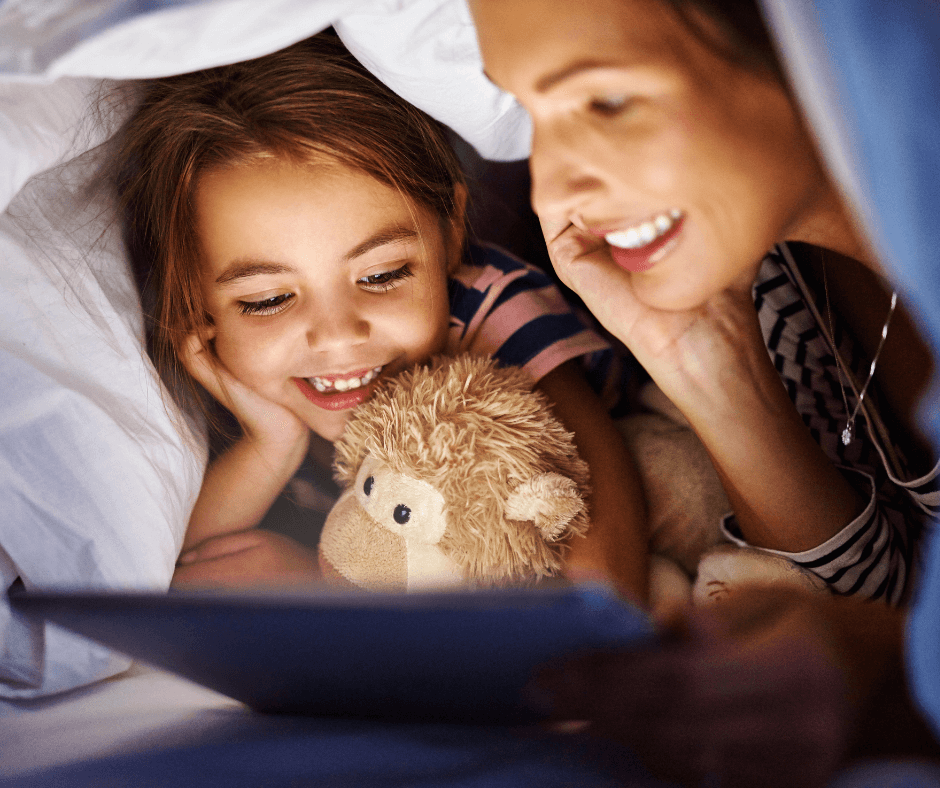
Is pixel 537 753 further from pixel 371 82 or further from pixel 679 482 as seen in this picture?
pixel 371 82

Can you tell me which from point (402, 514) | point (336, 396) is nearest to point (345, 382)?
point (336, 396)

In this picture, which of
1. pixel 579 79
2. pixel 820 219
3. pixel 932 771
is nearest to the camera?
pixel 932 771

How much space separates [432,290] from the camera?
0.75m

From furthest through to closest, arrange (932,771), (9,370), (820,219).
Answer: (9,370) → (820,219) → (932,771)

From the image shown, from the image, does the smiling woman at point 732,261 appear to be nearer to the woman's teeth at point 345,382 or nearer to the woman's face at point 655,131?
the woman's face at point 655,131

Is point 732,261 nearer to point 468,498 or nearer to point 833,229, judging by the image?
point 833,229

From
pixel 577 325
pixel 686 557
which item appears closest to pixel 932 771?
pixel 686 557

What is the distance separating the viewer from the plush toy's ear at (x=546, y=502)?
557 mm

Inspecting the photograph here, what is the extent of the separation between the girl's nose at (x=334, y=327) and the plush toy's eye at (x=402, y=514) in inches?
7.8

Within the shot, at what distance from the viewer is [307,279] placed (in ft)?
2.22

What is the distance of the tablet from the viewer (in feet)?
1.19

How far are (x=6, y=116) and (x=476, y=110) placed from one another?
17.6 inches

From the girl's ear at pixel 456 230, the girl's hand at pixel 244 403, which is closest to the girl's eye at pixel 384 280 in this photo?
the girl's ear at pixel 456 230

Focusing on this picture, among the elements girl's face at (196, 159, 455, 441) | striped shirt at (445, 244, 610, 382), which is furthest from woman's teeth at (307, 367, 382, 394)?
striped shirt at (445, 244, 610, 382)
